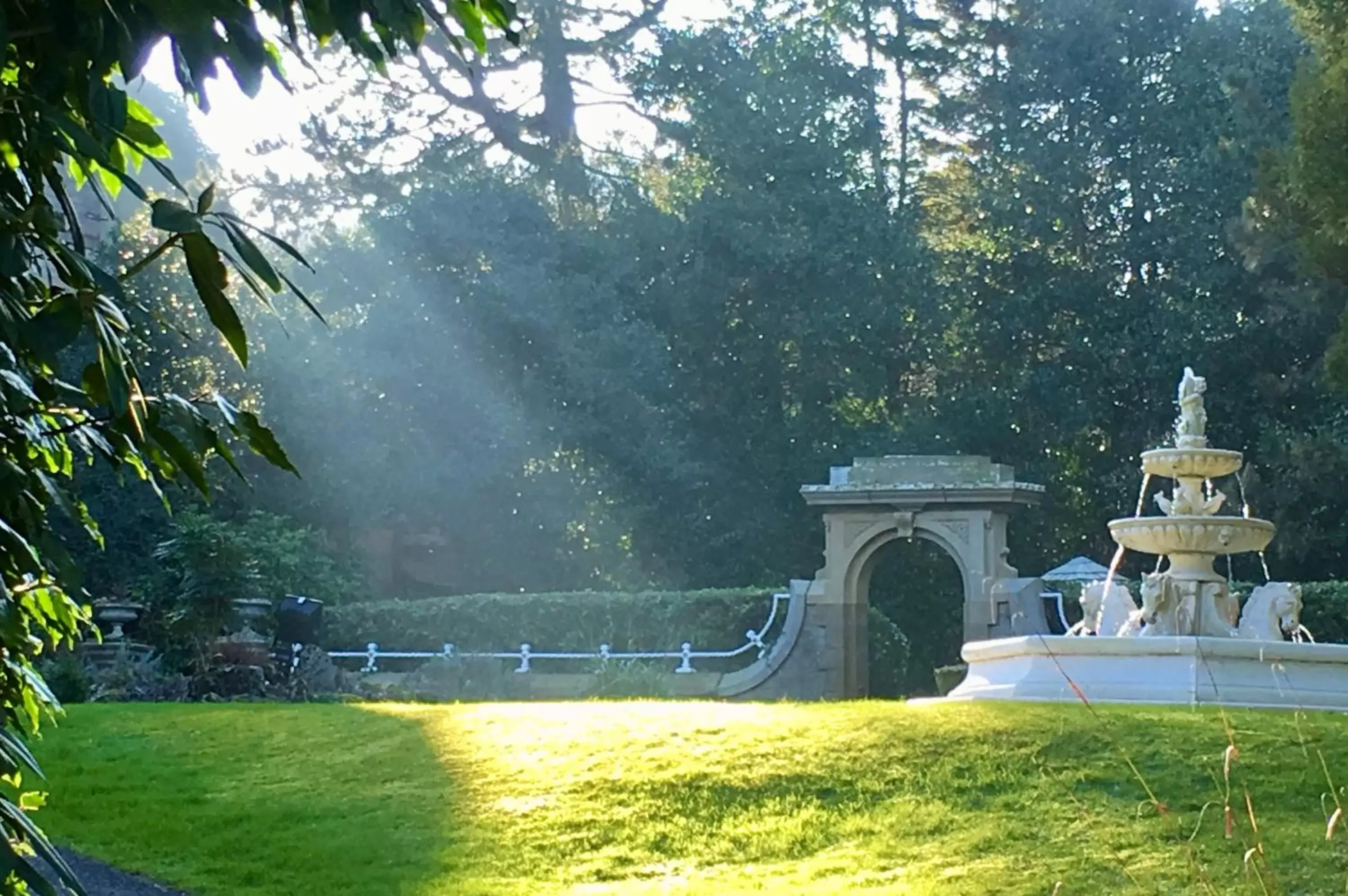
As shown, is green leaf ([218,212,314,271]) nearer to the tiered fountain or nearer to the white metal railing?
the tiered fountain

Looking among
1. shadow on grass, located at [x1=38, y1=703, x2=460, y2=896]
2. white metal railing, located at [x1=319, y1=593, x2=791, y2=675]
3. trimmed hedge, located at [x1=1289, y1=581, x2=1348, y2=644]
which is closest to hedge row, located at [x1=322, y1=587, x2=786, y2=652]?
white metal railing, located at [x1=319, y1=593, x2=791, y2=675]

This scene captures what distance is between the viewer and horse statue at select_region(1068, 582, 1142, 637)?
13.0 metres

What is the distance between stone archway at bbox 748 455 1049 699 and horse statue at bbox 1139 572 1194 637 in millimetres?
5966

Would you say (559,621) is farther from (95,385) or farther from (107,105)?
(107,105)

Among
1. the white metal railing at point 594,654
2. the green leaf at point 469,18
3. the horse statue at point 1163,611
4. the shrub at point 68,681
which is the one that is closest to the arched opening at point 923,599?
the white metal railing at point 594,654

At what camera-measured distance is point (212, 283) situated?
177cm

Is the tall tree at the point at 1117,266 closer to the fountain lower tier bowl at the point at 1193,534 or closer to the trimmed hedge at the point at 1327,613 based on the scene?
the trimmed hedge at the point at 1327,613

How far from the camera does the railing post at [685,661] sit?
19188mm

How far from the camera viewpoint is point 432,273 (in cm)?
2562

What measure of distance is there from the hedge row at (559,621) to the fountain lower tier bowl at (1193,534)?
24.0 ft

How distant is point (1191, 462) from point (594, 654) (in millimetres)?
8645

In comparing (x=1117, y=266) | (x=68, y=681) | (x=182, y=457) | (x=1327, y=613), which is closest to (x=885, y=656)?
(x=1327, y=613)

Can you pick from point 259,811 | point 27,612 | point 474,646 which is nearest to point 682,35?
point 474,646

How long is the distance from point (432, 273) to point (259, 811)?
676 inches
